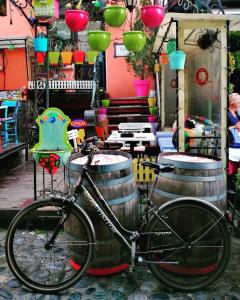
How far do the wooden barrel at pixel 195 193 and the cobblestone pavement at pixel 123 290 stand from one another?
0.23 m

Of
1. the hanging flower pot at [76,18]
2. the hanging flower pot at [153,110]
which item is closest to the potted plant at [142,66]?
the hanging flower pot at [153,110]

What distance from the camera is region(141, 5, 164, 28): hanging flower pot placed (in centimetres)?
503

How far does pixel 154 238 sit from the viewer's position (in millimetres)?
3604

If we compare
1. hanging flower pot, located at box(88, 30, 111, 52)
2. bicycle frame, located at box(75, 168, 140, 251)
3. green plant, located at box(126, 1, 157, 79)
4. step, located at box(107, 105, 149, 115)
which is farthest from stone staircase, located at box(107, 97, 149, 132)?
bicycle frame, located at box(75, 168, 140, 251)

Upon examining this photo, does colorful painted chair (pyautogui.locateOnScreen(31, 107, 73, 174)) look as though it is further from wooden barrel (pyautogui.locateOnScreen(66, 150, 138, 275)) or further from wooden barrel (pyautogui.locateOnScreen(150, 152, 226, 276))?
wooden barrel (pyautogui.locateOnScreen(150, 152, 226, 276))

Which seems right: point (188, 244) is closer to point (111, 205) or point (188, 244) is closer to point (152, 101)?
point (111, 205)

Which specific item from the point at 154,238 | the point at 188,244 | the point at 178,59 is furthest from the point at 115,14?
the point at 188,244

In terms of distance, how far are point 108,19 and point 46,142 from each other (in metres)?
1.89

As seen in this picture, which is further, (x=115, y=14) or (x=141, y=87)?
(x=141, y=87)

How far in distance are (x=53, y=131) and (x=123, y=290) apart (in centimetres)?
256

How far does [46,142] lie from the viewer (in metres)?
5.34

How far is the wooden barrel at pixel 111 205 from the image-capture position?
368 cm

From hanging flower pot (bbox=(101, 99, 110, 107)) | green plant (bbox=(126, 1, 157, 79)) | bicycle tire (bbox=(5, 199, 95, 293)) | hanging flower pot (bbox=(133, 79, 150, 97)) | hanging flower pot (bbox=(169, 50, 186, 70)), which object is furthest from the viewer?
hanging flower pot (bbox=(133, 79, 150, 97))

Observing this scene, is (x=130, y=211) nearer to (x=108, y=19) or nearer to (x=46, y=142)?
(x=46, y=142)
